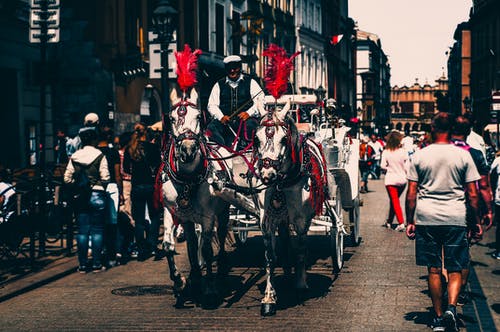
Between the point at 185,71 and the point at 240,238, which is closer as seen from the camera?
the point at 185,71

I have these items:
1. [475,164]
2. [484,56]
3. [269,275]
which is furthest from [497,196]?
[484,56]

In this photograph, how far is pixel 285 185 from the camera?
873cm

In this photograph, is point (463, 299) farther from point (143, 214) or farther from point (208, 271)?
point (143, 214)

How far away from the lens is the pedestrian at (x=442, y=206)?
25.4 feet

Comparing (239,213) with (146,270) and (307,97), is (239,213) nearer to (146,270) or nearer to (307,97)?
(146,270)

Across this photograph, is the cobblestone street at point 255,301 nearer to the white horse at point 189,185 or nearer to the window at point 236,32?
the white horse at point 189,185

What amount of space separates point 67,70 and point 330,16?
46.1 metres

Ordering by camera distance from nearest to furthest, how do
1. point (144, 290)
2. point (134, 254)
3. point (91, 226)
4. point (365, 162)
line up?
point (144, 290), point (91, 226), point (134, 254), point (365, 162)

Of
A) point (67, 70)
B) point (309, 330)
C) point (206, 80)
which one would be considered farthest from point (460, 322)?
point (206, 80)

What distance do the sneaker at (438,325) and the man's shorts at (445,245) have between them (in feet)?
1.61

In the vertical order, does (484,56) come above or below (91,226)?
above

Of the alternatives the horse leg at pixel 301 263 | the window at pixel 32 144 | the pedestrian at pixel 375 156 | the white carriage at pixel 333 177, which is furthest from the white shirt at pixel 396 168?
the pedestrian at pixel 375 156

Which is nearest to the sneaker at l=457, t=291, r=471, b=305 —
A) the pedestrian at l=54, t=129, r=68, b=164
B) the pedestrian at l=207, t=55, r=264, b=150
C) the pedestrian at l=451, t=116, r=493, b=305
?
the pedestrian at l=451, t=116, r=493, b=305

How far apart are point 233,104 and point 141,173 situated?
2.54 metres
